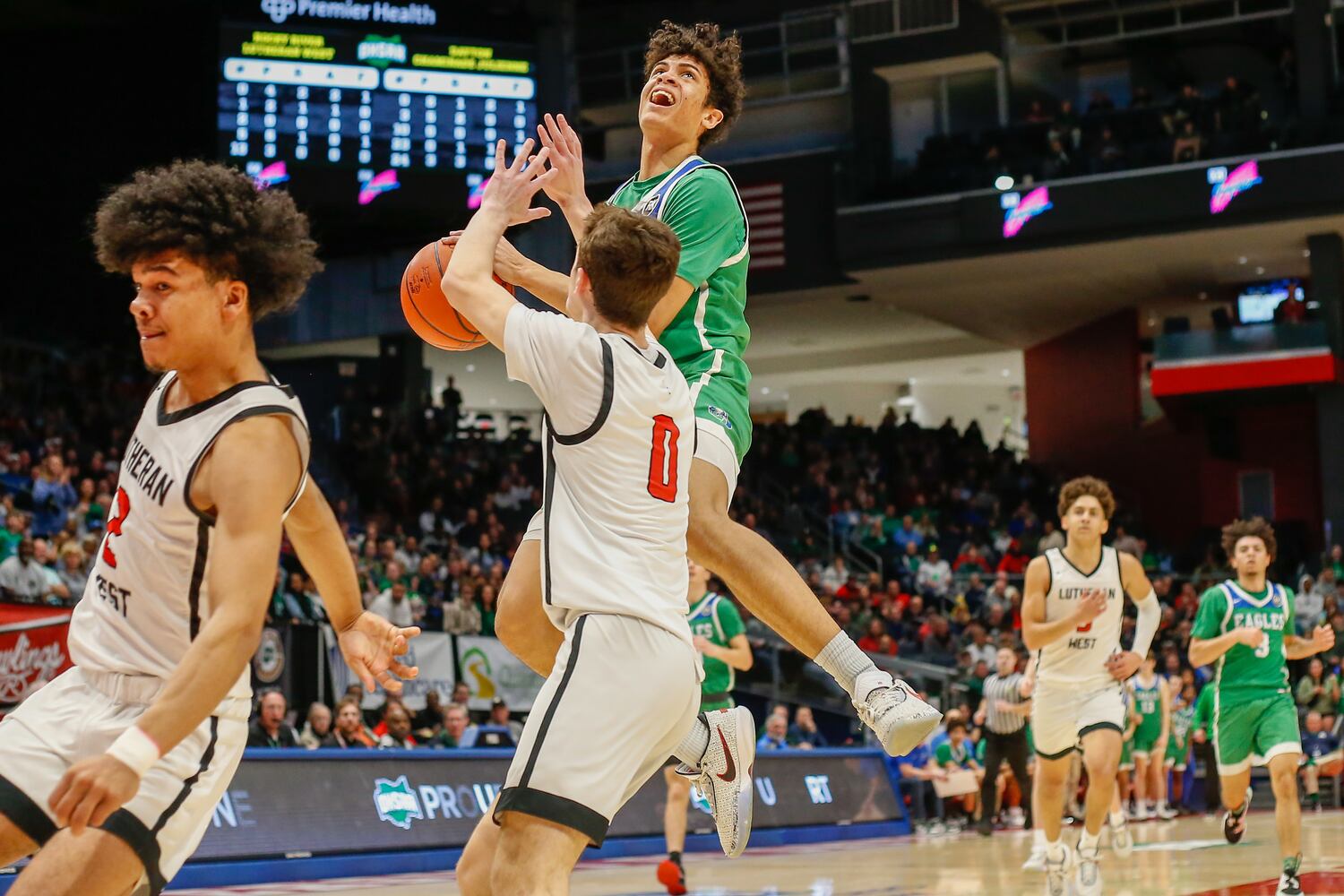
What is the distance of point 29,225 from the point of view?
2625 cm

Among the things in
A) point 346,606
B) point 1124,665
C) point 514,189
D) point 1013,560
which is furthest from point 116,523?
point 1013,560

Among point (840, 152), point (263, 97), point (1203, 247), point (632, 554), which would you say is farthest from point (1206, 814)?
point (632, 554)

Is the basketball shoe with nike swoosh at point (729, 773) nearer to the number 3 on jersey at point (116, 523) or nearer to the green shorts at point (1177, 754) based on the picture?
the number 3 on jersey at point (116, 523)

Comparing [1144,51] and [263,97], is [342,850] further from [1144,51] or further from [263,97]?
[1144,51]

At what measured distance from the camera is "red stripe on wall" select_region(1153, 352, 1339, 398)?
24.5 m

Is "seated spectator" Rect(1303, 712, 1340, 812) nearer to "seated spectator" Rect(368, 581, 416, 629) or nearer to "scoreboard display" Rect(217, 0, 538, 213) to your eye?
"seated spectator" Rect(368, 581, 416, 629)

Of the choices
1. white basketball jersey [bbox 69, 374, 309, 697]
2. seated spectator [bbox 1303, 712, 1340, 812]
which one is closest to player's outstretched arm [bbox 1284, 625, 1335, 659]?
white basketball jersey [bbox 69, 374, 309, 697]

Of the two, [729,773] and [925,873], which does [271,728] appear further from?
[729,773]

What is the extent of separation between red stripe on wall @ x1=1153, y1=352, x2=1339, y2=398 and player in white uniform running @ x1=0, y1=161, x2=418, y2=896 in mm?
23651

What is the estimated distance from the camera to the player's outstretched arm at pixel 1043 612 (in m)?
7.87

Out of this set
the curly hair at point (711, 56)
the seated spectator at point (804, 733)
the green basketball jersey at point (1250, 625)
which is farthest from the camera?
the seated spectator at point (804, 733)

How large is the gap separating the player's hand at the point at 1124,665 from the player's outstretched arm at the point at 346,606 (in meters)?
5.35

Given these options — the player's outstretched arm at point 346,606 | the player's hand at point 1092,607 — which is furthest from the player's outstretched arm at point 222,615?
the player's hand at point 1092,607

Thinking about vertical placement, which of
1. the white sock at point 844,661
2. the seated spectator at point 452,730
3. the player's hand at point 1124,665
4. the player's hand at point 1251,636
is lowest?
the seated spectator at point 452,730
